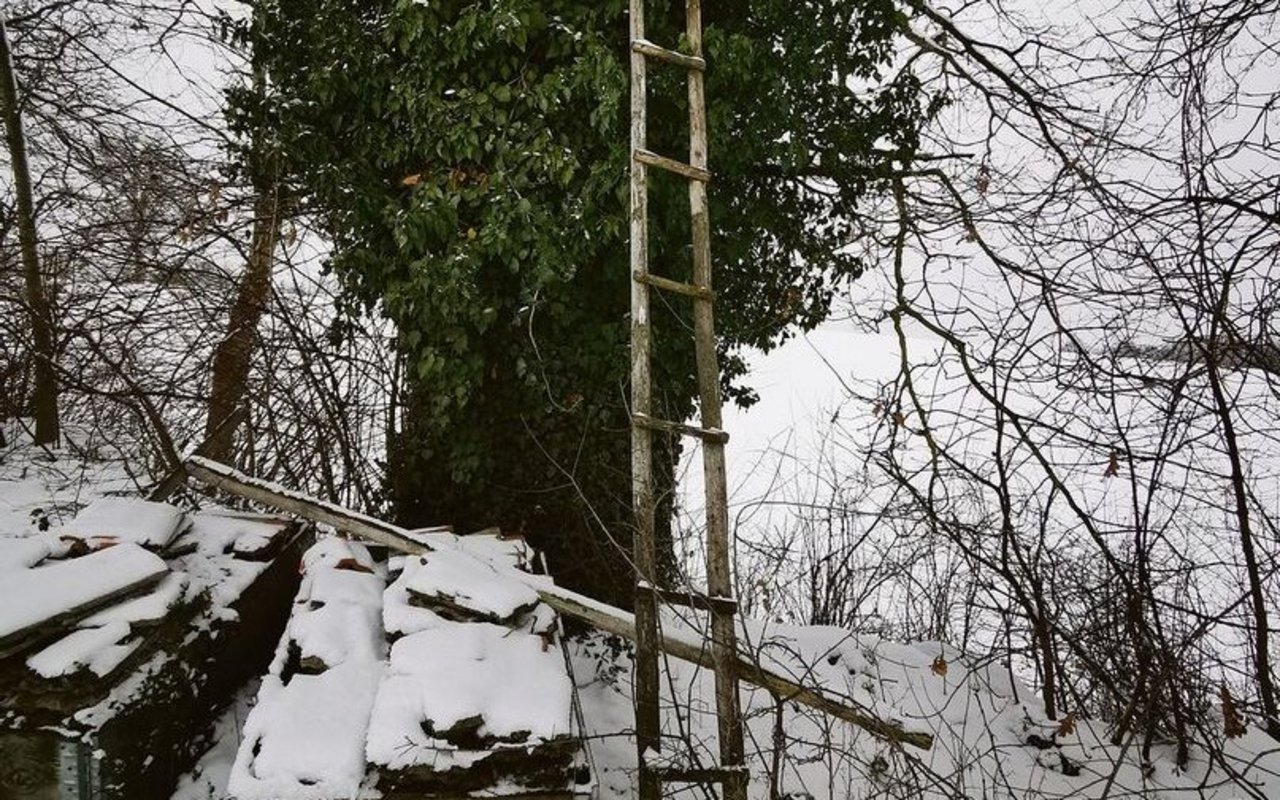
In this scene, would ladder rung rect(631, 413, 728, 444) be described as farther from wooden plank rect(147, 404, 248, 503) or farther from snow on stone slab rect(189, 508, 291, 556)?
wooden plank rect(147, 404, 248, 503)

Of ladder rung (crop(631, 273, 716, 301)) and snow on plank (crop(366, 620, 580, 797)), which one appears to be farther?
ladder rung (crop(631, 273, 716, 301))

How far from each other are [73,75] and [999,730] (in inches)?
426

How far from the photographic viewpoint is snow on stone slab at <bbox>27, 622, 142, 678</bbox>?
103 inches

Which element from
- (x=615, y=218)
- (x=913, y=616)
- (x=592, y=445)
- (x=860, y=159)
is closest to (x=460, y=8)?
(x=615, y=218)

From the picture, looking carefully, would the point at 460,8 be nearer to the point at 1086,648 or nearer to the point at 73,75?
the point at 1086,648

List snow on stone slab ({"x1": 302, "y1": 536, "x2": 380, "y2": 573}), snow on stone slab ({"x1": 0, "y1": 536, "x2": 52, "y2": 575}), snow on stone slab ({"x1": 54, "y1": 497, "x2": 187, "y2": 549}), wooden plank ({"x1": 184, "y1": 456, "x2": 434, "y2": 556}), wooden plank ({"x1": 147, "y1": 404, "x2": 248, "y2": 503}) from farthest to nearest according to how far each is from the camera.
Result: wooden plank ({"x1": 147, "y1": 404, "x2": 248, "y2": 503})
wooden plank ({"x1": 184, "y1": 456, "x2": 434, "y2": 556})
snow on stone slab ({"x1": 302, "y1": 536, "x2": 380, "y2": 573})
snow on stone slab ({"x1": 54, "y1": 497, "x2": 187, "y2": 549})
snow on stone slab ({"x1": 0, "y1": 536, "x2": 52, "y2": 575})

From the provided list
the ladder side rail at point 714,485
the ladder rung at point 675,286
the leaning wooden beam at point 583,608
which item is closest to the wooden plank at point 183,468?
the leaning wooden beam at point 583,608

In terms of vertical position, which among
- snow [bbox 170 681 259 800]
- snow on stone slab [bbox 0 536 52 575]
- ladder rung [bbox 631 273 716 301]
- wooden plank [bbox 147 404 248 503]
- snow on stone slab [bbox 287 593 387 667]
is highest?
ladder rung [bbox 631 273 716 301]

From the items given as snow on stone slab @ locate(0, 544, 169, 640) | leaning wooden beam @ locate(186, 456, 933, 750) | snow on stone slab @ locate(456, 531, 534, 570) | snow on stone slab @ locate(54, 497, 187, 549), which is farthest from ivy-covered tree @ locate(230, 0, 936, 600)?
snow on stone slab @ locate(0, 544, 169, 640)

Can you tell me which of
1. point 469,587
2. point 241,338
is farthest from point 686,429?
point 241,338

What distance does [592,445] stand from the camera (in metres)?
5.05

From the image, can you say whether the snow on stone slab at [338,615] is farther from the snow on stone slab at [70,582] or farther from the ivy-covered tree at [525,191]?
the ivy-covered tree at [525,191]

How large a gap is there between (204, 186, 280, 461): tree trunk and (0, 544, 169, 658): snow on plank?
9.52ft

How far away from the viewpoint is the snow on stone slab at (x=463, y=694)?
8.40ft
